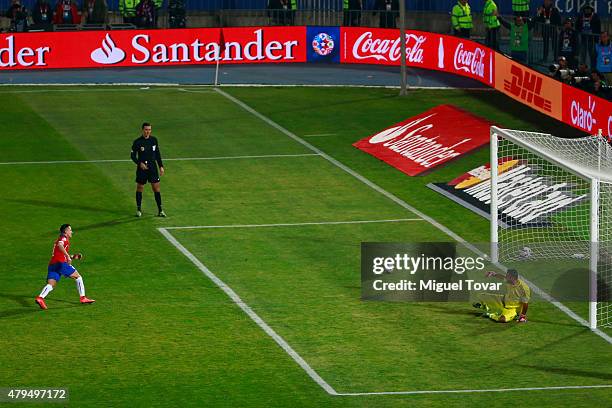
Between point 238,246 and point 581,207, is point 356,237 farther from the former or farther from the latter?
point 581,207

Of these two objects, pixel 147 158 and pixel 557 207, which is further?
pixel 147 158

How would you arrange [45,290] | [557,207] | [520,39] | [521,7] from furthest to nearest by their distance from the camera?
[521,7]
[520,39]
[557,207]
[45,290]

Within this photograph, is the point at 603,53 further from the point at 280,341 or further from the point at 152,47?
the point at 280,341

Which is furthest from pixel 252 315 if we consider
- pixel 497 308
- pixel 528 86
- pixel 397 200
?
pixel 528 86

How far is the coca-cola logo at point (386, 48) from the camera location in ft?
167

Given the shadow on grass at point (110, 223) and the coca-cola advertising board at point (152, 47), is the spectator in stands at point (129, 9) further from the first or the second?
the shadow on grass at point (110, 223)

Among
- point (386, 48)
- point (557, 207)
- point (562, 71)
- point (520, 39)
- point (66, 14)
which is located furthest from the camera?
point (66, 14)

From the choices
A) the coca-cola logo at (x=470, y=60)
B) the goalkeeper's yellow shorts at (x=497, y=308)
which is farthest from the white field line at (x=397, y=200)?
the coca-cola logo at (x=470, y=60)

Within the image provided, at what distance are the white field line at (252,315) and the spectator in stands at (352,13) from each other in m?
25.0

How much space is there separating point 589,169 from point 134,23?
32.3 m

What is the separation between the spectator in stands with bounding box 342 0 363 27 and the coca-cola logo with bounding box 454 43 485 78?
6330 millimetres

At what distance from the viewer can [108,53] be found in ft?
169

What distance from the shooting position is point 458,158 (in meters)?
37.2

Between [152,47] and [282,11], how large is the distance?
260 inches
